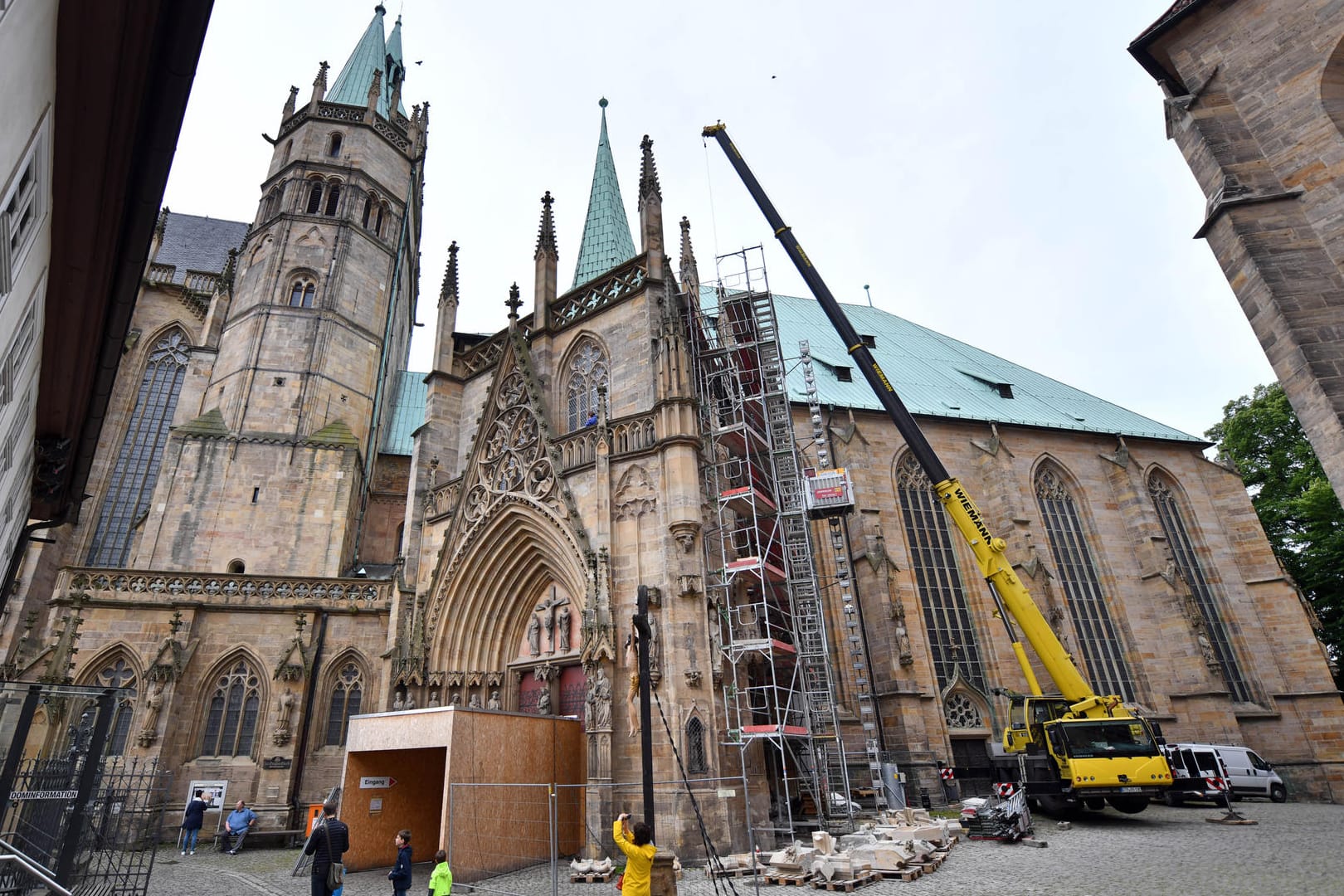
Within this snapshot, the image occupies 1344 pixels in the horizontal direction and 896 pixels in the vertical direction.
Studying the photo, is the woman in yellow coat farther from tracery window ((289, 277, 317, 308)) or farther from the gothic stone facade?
tracery window ((289, 277, 317, 308))

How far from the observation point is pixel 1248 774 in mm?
17953

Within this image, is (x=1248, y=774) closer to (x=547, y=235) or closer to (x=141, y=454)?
(x=547, y=235)

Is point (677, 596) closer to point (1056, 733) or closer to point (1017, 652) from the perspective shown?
point (1056, 733)

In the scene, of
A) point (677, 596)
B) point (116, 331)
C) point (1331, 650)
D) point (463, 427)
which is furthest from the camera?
point (1331, 650)

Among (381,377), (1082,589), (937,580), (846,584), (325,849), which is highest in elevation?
(381,377)

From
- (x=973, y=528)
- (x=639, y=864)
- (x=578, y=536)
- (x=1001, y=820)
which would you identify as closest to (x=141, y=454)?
(x=578, y=536)

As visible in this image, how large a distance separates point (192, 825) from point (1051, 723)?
1669 centimetres

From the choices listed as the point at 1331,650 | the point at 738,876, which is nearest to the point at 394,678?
the point at 738,876

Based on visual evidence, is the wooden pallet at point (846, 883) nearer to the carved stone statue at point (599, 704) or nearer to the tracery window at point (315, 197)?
the carved stone statue at point (599, 704)

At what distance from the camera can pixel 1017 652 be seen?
16.6m

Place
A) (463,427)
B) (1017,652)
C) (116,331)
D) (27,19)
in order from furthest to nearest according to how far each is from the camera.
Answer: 1. (463,427)
2. (1017,652)
3. (116,331)
4. (27,19)

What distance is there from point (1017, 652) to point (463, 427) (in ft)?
49.5

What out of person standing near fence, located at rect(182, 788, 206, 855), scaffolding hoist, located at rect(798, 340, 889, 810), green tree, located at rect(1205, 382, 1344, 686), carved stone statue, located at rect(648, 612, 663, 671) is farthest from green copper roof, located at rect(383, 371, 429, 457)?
green tree, located at rect(1205, 382, 1344, 686)

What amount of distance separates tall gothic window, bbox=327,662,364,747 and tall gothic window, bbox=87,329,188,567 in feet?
33.0
